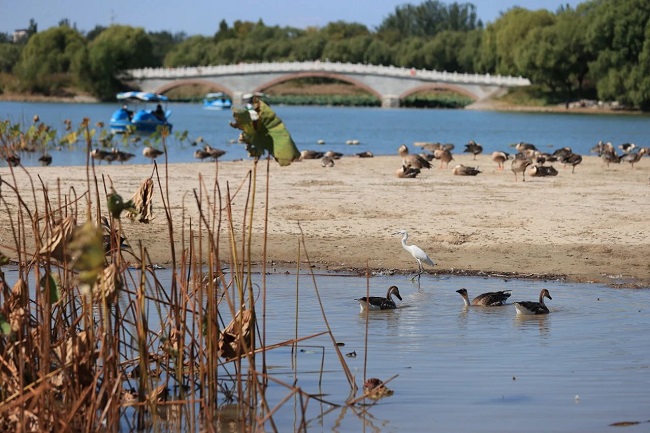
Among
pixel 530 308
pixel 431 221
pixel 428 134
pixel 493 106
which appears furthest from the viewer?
pixel 493 106

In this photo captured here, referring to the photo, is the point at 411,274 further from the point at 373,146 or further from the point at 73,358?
the point at 373,146

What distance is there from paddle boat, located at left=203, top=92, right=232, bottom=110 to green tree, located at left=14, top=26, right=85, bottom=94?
11.6 m

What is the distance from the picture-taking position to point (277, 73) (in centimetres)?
9631

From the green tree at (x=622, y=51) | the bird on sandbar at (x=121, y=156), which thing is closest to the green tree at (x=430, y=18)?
the green tree at (x=622, y=51)

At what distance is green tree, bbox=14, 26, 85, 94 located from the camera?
10231 cm

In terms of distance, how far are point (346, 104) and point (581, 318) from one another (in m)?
94.9

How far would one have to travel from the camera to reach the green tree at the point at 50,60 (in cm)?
10231

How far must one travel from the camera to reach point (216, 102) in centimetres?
9956

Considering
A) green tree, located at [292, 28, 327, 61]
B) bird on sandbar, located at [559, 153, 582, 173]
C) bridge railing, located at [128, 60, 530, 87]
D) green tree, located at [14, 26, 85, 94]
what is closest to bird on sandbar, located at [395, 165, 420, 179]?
bird on sandbar, located at [559, 153, 582, 173]

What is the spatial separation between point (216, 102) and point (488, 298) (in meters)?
90.9

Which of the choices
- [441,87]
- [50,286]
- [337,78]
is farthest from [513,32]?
[50,286]

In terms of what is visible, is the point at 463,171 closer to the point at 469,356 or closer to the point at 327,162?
the point at 327,162

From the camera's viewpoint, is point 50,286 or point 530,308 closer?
point 50,286

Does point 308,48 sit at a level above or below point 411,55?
above
